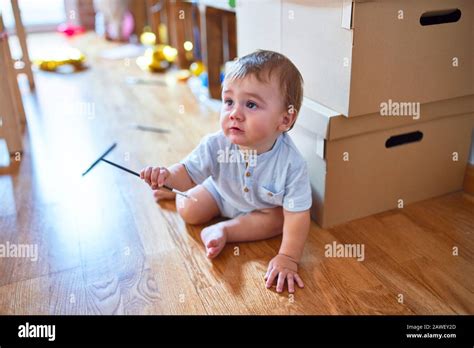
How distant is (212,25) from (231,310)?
4.09 ft

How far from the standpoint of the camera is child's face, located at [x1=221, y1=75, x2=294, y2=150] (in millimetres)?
819

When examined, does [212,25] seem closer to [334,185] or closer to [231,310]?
[334,185]

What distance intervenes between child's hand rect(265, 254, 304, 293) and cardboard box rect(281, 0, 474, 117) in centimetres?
30

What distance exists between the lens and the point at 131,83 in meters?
2.05

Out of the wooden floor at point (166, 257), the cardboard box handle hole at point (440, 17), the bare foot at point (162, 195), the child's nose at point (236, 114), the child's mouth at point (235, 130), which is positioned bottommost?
the wooden floor at point (166, 257)

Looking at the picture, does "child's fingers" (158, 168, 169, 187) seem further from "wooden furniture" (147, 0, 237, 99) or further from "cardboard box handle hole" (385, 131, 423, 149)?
"wooden furniture" (147, 0, 237, 99)

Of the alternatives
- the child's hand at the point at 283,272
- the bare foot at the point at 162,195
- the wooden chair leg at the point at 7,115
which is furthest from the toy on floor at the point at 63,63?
the child's hand at the point at 283,272

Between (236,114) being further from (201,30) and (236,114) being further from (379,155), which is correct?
(201,30)

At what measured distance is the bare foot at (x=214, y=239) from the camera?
0.89 meters

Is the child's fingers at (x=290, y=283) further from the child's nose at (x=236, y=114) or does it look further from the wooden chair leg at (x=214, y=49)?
the wooden chair leg at (x=214, y=49)

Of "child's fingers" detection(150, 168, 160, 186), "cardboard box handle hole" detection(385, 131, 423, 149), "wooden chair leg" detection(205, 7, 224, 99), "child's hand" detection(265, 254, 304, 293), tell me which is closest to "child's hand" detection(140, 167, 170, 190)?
"child's fingers" detection(150, 168, 160, 186)

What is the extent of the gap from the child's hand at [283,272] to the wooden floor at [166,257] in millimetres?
16
